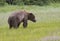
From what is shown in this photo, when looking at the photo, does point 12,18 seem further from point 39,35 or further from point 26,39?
point 26,39

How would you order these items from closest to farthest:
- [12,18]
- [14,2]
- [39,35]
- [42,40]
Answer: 1. [42,40]
2. [39,35]
3. [12,18]
4. [14,2]

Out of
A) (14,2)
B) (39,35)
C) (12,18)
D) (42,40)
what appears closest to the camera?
(42,40)

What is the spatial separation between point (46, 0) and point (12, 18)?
98.5 feet

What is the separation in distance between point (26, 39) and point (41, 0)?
3361 centimetres

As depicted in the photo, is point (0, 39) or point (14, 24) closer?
point (0, 39)

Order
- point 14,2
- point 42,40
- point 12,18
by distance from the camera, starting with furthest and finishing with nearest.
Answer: point 14,2, point 12,18, point 42,40

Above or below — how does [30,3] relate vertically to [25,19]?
below

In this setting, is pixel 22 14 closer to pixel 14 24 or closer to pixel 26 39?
pixel 14 24

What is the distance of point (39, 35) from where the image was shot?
13.1 metres

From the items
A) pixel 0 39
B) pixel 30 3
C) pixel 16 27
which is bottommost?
pixel 30 3

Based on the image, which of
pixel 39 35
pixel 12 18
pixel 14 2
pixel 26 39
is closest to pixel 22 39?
pixel 26 39

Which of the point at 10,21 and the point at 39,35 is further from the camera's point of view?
the point at 10,21

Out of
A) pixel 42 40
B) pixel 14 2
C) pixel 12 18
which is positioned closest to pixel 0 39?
pixel 42 40

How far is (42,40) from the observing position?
11508mm
